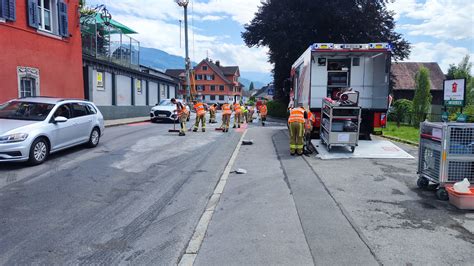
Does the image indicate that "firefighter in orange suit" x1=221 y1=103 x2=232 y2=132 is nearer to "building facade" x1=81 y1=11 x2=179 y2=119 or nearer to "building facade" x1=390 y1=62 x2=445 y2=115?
"building facade" x1=81 y1=11 x2=179 y2=119

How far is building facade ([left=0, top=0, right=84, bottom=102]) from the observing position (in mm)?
14375

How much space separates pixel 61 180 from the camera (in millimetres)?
7188

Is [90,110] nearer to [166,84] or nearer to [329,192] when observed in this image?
[329,192]

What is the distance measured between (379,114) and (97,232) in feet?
32.6

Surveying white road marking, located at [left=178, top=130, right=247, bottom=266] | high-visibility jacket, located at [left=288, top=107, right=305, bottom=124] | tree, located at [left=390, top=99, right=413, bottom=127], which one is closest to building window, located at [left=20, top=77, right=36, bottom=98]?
high-visibility jacket, located at [left=288, top=107, right=305, bottom=124]

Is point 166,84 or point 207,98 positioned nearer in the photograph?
point 166,84

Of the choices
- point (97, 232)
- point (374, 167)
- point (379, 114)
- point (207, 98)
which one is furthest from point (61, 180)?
point (207, 98)

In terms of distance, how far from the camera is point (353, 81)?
1260cm

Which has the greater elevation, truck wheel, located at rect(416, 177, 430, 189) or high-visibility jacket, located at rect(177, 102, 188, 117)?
high-visibility jacket, located at rect(177, 102, 188, 117)

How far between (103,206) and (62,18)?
1490 cm

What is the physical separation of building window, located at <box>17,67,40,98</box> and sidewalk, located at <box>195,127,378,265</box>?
11990mm

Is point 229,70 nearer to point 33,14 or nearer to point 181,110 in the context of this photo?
point 181,110

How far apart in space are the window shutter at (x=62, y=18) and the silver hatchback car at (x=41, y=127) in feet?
26.9

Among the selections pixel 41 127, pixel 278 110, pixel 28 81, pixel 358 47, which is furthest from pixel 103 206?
pixel 278 110
